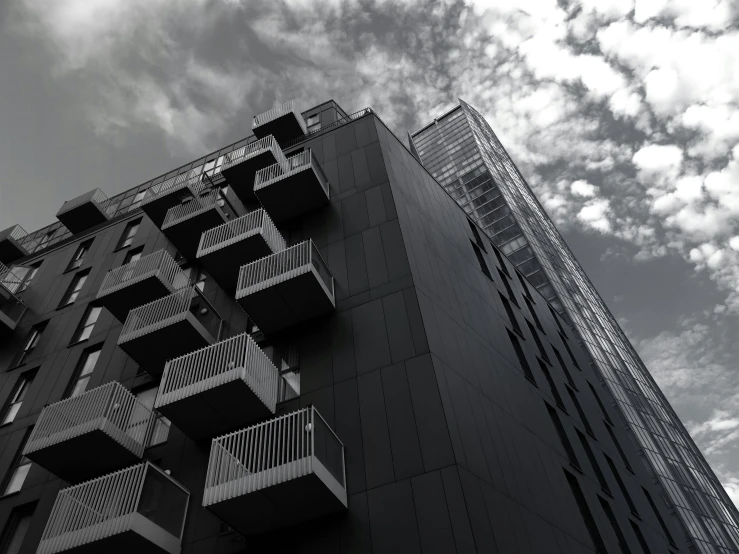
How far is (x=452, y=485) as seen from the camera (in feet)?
36.2

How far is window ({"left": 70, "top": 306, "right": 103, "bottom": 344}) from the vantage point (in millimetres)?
21188

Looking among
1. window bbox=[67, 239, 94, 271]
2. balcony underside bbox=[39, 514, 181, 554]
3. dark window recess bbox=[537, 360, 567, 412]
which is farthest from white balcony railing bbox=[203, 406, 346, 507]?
window bbox=[67, 239, 94, 271]

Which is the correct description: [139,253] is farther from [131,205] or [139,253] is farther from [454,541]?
[454,541]

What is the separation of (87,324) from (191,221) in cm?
602


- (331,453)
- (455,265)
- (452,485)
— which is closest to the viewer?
(452,485)

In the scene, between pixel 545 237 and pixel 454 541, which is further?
pixel 545 237

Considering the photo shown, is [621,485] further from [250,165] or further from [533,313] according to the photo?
[250,165]

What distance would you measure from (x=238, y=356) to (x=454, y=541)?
6455mm

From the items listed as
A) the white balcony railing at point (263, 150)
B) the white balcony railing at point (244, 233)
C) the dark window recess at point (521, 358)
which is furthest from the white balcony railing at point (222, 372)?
the dark window recess at point (521, 358)

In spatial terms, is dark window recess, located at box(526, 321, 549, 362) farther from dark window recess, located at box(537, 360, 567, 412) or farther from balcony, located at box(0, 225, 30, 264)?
balcony, located at box(0, 225, 30, 264)

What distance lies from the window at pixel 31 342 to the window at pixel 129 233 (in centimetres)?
466

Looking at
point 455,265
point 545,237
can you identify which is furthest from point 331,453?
point 545,237

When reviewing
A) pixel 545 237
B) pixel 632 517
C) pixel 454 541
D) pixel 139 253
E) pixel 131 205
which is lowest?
pixel 454 541

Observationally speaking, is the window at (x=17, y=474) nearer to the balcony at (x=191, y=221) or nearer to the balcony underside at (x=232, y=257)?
the balcony underside at (x=232, y=257)
